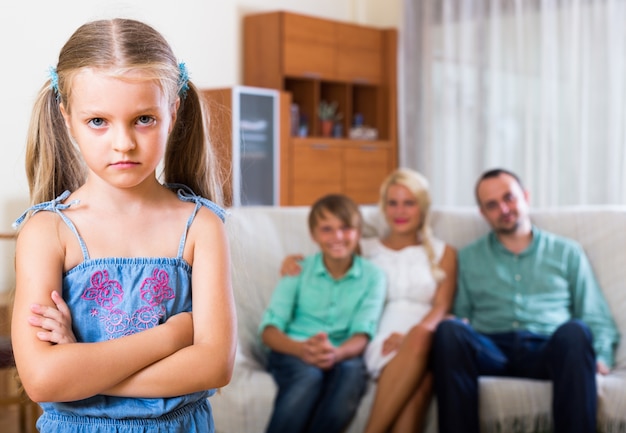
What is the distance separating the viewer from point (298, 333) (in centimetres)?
336

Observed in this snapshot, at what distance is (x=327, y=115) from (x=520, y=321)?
3004mm

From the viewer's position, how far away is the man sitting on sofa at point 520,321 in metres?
3.07

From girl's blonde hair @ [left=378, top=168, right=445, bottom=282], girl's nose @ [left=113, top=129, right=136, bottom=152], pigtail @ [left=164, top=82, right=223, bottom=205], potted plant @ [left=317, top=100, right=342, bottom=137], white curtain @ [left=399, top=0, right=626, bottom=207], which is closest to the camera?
girl's nose @ [left=113, top=129, right=136, bottom=152]

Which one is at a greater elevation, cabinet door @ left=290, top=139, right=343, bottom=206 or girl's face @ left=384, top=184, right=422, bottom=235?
cabinet door @ left=290, top=139, right=343, bottom=206

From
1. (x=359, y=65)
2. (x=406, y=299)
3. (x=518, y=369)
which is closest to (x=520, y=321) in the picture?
(x=518, y=369)

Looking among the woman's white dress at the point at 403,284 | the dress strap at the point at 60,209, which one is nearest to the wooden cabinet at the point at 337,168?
the woman's white dress at the point at 403,284

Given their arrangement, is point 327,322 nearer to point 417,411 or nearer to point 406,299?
point 406,299

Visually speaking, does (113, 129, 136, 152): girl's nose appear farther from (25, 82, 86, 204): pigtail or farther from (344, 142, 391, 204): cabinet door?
(344, 142, 391, 204): cabinet door

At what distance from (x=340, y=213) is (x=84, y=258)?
236 cm

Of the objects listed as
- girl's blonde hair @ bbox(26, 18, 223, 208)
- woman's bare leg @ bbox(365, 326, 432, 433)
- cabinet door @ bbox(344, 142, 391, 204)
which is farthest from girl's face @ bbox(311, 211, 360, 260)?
cabinet door @ bbox(344, 142, 391, 204)

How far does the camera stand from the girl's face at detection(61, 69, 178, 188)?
103cm

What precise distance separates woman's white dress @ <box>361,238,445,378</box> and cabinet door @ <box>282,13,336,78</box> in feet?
7.92

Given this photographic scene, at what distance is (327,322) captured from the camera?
3359 mm

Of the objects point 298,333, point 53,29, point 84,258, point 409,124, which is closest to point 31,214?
point 84,258
